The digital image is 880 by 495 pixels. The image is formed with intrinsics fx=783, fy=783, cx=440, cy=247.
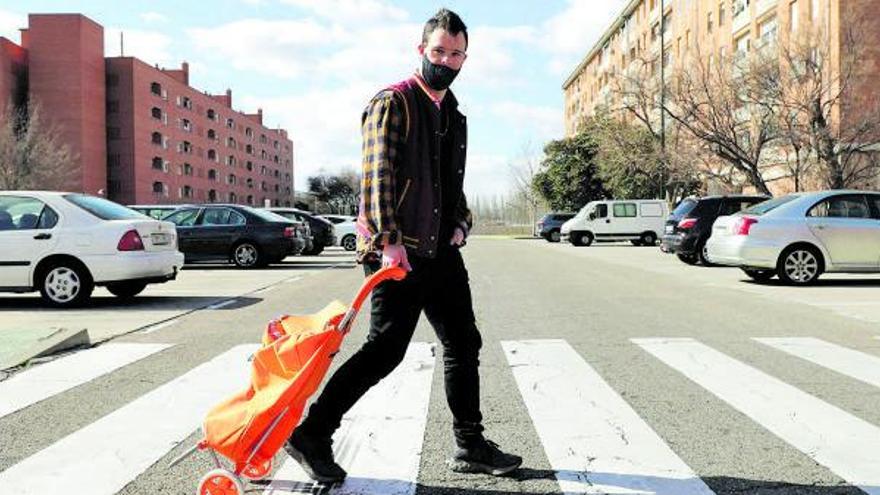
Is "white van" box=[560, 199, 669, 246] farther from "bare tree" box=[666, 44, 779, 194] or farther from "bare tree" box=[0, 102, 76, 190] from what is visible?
"bare tree" box=[0, 102, 76, 190]

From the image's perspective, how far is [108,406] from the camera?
473 cm

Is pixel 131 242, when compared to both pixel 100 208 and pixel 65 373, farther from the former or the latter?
pixel 65 373

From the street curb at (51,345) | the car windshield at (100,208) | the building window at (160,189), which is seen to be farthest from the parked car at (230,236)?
the building window at (160,189)

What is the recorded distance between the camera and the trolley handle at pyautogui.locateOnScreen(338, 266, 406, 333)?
10.0 ft

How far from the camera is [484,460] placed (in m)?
3.44

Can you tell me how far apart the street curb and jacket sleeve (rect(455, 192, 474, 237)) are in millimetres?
4155

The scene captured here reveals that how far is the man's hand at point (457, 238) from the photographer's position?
3.45 metres

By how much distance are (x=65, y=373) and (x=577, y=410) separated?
3.70 m

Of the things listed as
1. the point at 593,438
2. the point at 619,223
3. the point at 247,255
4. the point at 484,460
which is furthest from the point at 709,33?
the point at 484,460

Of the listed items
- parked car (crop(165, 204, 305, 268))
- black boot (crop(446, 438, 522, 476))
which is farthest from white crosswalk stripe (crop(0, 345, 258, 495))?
parked car (crop(165, 204, 305, 268))

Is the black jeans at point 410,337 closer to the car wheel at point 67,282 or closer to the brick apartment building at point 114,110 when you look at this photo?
the car wheel at point 67,282

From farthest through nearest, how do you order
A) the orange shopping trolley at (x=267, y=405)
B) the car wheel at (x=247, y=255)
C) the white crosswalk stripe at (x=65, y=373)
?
the car wheel at (x=247, y=255) → the white crosswalk stripe at (x=65, y=373) → the orange shopping trolley at (x=267, y=405)

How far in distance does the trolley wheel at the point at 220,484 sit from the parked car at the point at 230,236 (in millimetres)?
15335

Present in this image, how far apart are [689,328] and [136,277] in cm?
667
